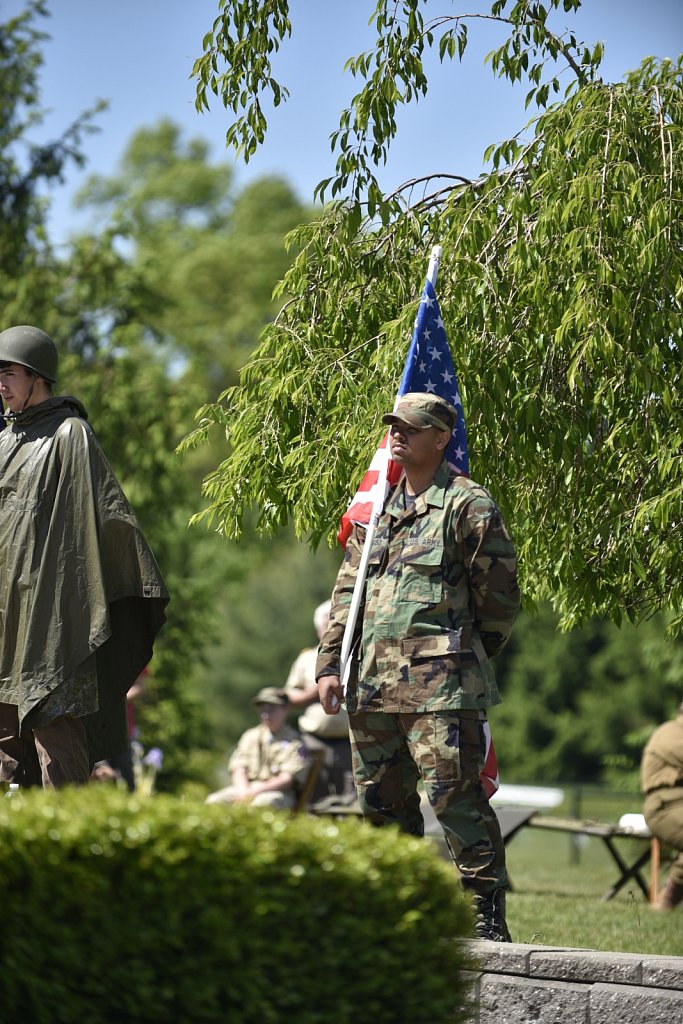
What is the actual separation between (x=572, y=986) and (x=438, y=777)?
2.76ft

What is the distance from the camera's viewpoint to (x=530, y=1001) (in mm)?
4707

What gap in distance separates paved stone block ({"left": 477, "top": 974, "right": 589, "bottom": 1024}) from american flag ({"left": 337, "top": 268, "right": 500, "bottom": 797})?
3.72ft

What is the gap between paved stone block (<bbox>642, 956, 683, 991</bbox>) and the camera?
4559 millimetres

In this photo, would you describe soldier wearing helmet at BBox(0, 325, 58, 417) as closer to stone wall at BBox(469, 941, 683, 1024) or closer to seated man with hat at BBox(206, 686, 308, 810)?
stone wall at BBox(469, 941, 683, 1024)

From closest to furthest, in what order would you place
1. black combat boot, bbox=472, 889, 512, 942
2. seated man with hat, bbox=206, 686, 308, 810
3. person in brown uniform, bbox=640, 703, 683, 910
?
black combat boot, bbox=472, 889, 512, 942 → person in brown uniform, bbox=640, 703, 683, 910 → seated man with hat, bbox=206, 686, 308, 810

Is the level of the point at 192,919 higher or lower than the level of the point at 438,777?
lower

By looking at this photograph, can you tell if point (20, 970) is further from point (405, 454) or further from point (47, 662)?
point (405, 454)

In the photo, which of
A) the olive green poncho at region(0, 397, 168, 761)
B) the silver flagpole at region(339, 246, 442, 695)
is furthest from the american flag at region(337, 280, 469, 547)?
the olive green poncho at region(0, 397, 168, 761)

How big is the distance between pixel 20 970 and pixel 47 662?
2.04m

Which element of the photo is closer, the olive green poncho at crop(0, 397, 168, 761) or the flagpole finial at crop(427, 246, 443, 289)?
the olive green poncho at crop(0, 397, 168, 761)

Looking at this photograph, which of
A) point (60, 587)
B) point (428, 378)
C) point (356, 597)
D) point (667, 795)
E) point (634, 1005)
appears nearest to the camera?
point (634, 1005)

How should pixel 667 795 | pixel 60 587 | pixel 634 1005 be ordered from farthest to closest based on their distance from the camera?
pixel 667 795, pixel 60 587, pixel 634 1005

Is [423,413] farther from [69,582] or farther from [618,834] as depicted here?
[618,834]

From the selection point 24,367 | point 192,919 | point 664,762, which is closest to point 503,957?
point 192,919
